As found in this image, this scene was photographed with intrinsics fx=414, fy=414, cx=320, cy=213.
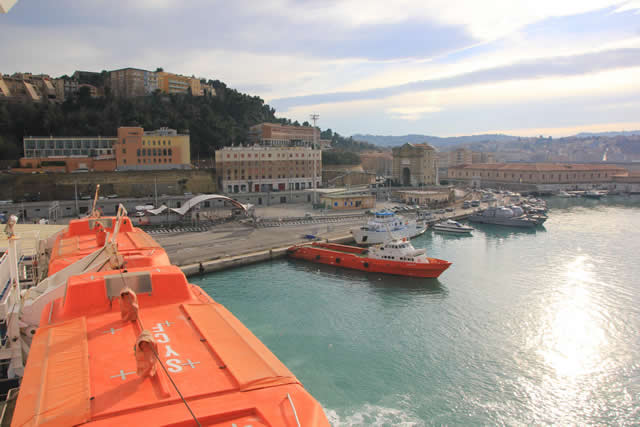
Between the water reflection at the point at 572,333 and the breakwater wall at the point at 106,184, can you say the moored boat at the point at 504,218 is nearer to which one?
the water reflection at the point at 572,333

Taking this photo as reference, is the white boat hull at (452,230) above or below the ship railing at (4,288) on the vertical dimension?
below

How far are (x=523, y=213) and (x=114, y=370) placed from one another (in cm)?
A: 3897

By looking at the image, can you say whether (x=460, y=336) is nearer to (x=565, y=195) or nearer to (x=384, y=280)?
(x=384, y=280)

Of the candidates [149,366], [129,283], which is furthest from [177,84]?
[149,366]

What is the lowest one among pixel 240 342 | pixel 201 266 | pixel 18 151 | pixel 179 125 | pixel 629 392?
pixel 629 392

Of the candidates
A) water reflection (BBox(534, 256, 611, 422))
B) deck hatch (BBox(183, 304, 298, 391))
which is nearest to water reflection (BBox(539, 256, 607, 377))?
water reflection (BBox(534, 256, 611, 422))

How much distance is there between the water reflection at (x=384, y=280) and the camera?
1706 centimetres

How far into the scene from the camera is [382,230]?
24281mm

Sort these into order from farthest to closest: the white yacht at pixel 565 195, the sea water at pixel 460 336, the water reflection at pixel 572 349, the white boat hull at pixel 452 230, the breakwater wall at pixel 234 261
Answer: the white yacht at pixel 565 195 < the white boat hull at pixel 452 230 < the breakwater wall at pixel 234 261 < the water reflection at pixel 572 349 < the sea water at pixel 460 336

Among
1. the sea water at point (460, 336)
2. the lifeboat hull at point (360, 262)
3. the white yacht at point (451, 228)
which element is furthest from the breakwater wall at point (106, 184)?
the white yacht at point (451, 228)

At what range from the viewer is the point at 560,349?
11.8 m

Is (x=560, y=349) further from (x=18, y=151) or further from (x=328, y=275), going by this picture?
(x=18, y=151)

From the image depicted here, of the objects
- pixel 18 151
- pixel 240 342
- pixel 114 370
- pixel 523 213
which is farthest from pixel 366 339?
pixel 18 151

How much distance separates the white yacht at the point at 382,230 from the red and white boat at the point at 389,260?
305 cm
